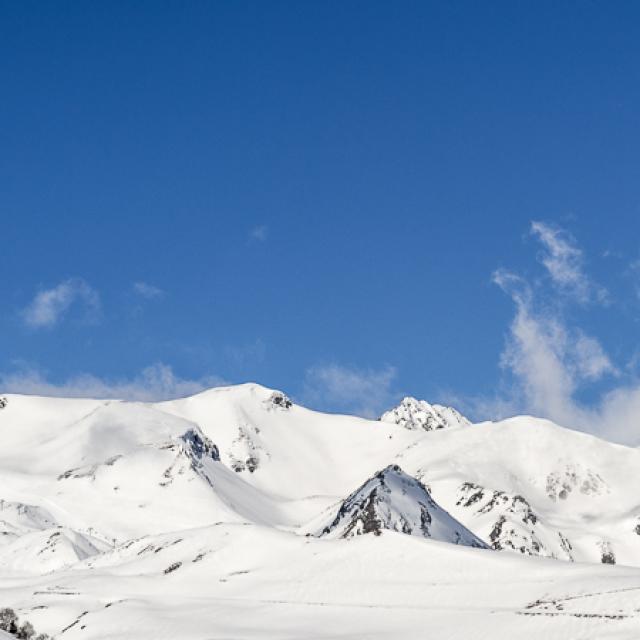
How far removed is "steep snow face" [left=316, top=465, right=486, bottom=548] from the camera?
132250mm

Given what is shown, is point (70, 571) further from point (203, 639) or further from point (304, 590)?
point (203, 639)

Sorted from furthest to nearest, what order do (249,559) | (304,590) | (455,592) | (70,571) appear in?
(70,571) → (249,559) → (304,590) → (455,592)

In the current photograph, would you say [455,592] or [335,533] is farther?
[335,533]

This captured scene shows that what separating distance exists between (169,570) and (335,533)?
50.7 m

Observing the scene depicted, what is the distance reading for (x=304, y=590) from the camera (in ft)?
236

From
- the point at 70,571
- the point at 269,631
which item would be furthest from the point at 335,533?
the point at 269,631

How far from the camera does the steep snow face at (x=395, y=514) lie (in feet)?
434

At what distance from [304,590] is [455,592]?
11.7m

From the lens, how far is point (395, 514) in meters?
136

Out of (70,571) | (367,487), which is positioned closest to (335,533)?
(367,487)

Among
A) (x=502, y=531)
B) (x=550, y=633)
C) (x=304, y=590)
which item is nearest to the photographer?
(x=550, y=633)

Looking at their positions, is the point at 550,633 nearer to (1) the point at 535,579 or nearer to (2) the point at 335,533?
(1) the point at 535,579

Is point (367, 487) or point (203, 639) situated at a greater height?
point (367, 487)

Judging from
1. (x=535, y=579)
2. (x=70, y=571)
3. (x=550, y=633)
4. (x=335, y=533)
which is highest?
(x=335, y=533)
